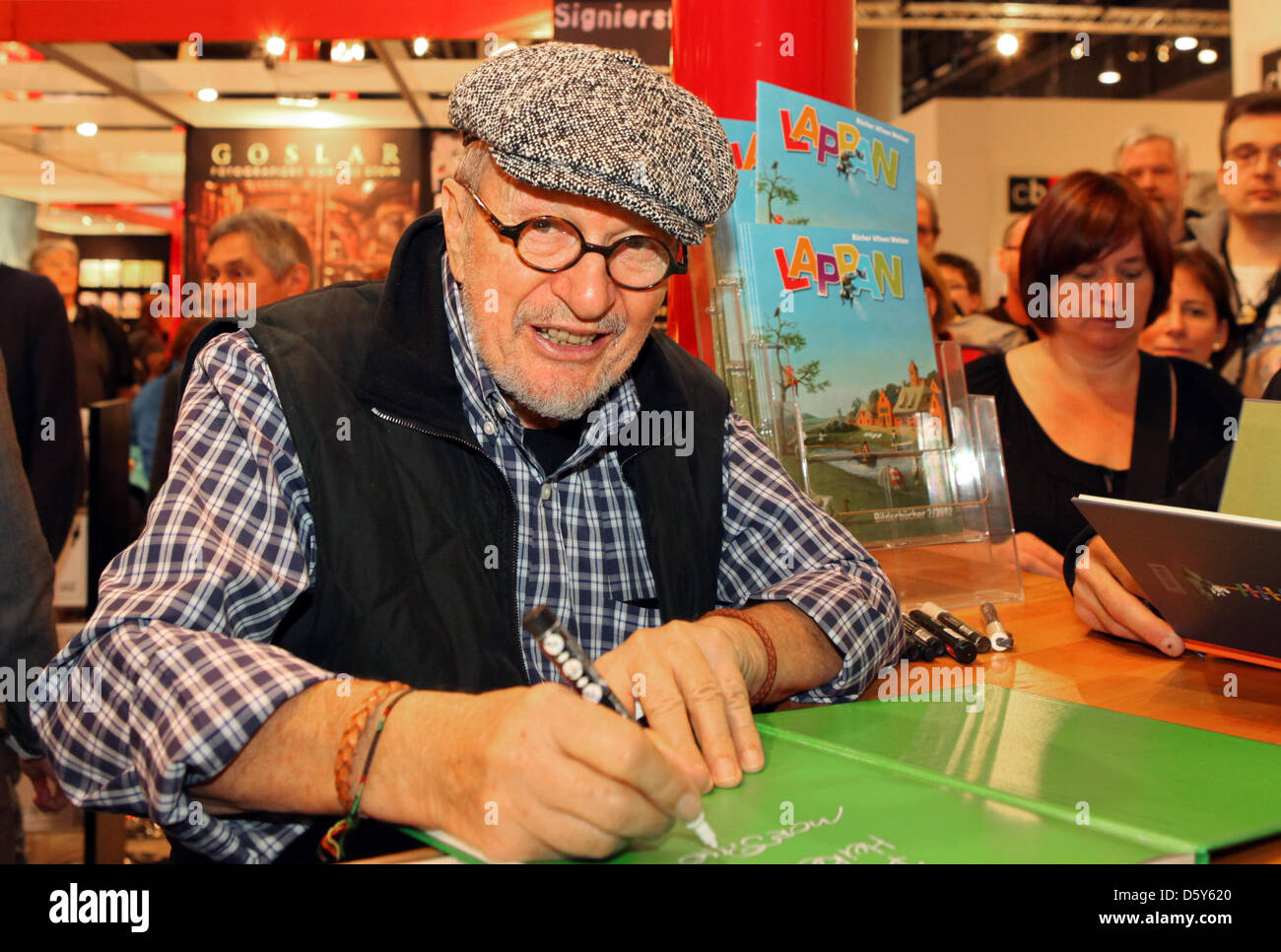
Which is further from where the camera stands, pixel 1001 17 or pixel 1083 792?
pixel 1001 17

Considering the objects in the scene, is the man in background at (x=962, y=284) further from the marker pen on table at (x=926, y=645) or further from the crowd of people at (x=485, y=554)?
the marker pen on table at (x=926, y=645)

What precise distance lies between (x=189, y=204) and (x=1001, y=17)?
7.21m

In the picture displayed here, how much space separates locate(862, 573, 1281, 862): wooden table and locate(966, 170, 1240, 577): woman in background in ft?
3.45

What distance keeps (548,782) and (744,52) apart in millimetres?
1803

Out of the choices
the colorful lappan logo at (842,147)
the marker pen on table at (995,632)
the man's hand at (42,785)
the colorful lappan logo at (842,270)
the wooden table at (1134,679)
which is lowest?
the man's hand at (42,785)

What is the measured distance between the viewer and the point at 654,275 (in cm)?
142

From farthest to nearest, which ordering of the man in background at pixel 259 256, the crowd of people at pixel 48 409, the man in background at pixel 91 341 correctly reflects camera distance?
the man in background at pixel 91 341 < the man in background at pixel 259 256 < the crowd of people at pixel 48 409

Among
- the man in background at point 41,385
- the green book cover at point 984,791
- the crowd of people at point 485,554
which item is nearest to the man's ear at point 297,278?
the man in background at point 41,385

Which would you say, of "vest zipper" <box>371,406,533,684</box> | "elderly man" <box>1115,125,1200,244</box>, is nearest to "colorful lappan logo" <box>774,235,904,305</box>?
"vest zipper" <box>371,406,533,684</box>

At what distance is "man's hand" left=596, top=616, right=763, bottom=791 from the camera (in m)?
1.02

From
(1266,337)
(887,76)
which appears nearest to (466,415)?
(1266,337)

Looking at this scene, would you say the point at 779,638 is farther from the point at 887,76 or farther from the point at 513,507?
the point at 887,76

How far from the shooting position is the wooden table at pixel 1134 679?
4.25 ft

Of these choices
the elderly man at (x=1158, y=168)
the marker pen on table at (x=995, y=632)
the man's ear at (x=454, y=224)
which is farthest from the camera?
the elderly man at (x=1158, y=168)
